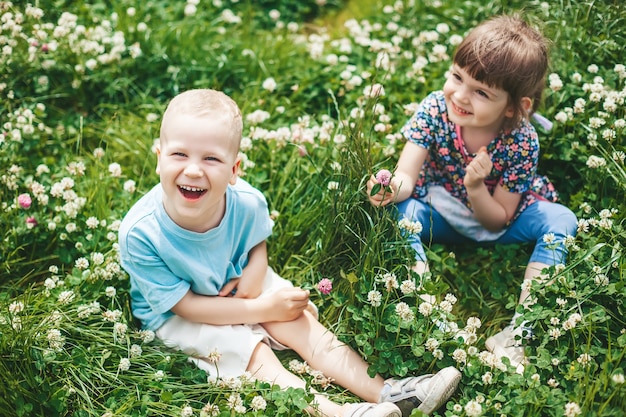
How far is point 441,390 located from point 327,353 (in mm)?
552

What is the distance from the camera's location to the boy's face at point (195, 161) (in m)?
2.65

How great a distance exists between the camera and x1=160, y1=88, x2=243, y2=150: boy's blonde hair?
267 cm

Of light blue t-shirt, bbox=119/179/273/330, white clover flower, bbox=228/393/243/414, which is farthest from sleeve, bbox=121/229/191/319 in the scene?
white clover flower, bbox=228/393/243/414

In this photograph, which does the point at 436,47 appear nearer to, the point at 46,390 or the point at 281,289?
the point at 281,289

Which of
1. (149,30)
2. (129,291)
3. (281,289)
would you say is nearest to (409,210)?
(281,289)

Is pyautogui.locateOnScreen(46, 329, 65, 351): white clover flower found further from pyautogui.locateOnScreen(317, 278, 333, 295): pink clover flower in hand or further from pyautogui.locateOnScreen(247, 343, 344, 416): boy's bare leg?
pyautogui.locateOnScreen(317, 278, 333, 295): pink clover flower in hand

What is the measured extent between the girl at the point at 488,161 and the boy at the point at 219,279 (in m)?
0.52

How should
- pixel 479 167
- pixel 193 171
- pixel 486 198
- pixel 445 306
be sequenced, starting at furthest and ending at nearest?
1. pixel 486 198
2. pixel 479 167
3. pixel 445 306
4. pixel 193 171

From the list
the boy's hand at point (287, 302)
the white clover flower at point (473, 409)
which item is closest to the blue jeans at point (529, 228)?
the boy's hand at point (287, 302)

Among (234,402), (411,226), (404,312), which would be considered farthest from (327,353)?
(411,226)

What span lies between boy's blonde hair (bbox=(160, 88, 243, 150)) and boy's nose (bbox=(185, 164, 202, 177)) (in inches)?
7.6

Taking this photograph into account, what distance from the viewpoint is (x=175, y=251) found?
2.84m

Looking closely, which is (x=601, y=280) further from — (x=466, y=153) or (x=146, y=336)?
(x=146, y=336)

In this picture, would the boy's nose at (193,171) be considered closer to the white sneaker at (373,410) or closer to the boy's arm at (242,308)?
the boy's arm at (242,308)
